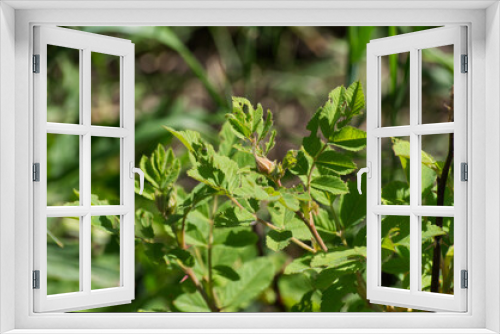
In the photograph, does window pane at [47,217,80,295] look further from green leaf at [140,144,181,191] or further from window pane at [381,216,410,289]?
window pane at [381,216,410,289]

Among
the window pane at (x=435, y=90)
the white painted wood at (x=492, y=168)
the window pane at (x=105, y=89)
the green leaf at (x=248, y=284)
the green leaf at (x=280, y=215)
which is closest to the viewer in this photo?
the white painted wood at (x=492, y=168)

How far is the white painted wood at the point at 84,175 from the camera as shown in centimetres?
156

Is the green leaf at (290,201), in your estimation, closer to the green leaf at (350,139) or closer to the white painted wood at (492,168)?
the green leaf at (350,139)

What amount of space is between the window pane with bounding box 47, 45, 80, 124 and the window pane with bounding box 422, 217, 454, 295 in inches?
61.4

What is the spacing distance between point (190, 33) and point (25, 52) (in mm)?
1042

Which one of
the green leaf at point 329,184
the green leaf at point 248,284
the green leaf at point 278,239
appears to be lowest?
the green leaf at point 248,284

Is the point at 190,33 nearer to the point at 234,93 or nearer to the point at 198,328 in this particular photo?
the point at 234,93

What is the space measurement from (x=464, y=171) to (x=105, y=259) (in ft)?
4.67

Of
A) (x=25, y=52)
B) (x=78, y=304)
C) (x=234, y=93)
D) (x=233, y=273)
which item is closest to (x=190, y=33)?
(x=234, y=93)

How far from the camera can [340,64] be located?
2.43m

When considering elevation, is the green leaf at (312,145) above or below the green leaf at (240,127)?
below

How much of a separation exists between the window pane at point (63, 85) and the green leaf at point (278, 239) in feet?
3.61

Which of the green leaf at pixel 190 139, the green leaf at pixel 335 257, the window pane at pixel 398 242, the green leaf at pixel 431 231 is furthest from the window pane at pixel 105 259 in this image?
the green leaf at pixel 431 231

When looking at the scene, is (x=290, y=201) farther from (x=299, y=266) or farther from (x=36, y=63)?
(x=36, y=63)
